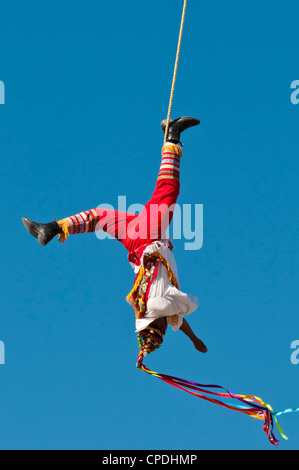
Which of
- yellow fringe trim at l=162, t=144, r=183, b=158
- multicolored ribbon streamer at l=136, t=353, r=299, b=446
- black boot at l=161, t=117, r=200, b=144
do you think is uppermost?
black boot at l=161, t=117, r=200, b=144

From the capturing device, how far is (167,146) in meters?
10.8

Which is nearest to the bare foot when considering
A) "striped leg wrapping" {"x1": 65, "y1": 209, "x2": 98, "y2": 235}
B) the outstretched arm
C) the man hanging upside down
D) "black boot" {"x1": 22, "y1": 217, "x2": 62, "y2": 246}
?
the outstretched arm

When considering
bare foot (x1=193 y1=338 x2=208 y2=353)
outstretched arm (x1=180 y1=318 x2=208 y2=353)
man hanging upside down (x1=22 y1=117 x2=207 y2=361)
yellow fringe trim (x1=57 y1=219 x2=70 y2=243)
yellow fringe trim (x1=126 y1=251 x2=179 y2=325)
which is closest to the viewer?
man hanging upside down (x1=22 y1=117 x2=207 y2=361)

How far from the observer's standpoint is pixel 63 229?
1092 cm

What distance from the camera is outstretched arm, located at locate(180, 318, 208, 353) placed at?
11273 mm

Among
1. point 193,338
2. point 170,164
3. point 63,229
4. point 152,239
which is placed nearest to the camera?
point 170,164

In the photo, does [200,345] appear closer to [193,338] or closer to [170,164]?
[193,338]

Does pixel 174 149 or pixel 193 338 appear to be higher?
pixel 174 149

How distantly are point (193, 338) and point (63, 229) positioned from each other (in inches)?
72.3

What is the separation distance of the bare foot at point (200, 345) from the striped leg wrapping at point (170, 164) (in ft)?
6.01

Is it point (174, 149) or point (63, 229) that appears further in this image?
point (63, 229)

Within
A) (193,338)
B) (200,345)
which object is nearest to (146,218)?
(193,338)

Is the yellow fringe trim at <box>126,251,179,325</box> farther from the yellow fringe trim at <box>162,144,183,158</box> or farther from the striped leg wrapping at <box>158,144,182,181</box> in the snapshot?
the yellow fringe trim at <box>162,144,183,158</box>

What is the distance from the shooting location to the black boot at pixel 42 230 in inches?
427
